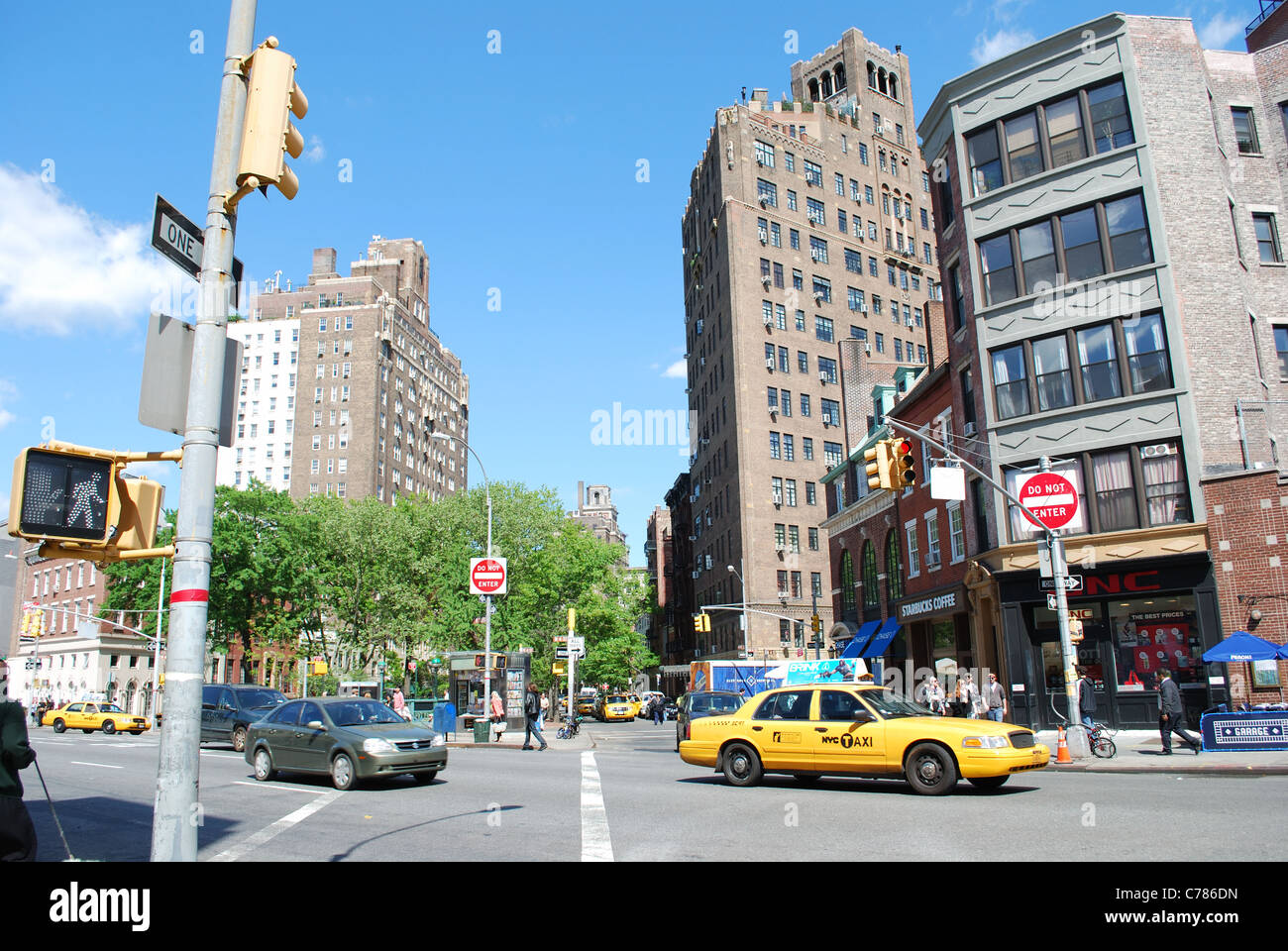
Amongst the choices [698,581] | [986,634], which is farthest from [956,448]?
[698,581]

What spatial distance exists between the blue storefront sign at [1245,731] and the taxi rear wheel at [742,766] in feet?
38.5

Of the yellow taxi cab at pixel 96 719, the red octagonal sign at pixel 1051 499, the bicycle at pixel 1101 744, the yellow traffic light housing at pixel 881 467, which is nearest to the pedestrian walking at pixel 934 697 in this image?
the bicycle at pixel 1101 744

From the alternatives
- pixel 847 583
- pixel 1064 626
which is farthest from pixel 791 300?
pixel 1064 626

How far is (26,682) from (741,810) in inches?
3081

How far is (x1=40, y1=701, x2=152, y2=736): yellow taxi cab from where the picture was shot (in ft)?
130

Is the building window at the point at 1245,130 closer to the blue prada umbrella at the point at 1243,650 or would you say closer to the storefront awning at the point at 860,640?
the blue prada umbrella at the point at 1243,650

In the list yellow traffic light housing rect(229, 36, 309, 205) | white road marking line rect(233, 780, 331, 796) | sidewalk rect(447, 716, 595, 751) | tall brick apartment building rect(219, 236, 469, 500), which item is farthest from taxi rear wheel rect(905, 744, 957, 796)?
tall brick apartment building rect(219, 236, 469, 500)

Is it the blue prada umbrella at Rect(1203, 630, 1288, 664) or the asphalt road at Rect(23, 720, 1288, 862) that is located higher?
the blue prada umbrella at Rect(1203, 630, 1288, 664)

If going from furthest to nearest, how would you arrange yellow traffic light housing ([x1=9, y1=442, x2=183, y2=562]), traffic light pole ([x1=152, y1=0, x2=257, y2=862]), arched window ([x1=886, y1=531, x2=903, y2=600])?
arched window ([x1=886, y1=531, x2=903, y2=600])
yellow traffic light housing ([x1=9, y1=442, x2=183, y2=562])
traffic light pole ([x1=152, y1=0, x2=257, y2=862])

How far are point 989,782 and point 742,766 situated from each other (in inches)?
150

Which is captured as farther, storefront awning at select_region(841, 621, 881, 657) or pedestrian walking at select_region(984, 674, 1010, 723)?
storefront awning at select_region(841, 621, 881, 657)

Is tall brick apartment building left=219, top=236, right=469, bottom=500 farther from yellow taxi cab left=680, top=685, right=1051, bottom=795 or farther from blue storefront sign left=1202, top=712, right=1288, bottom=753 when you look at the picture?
blue storefront sign left=1202, top=712, right=1288, bottom=753

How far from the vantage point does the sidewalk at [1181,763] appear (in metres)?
15.6

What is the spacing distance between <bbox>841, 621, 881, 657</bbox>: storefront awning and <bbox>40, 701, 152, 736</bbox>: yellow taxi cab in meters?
32.8
